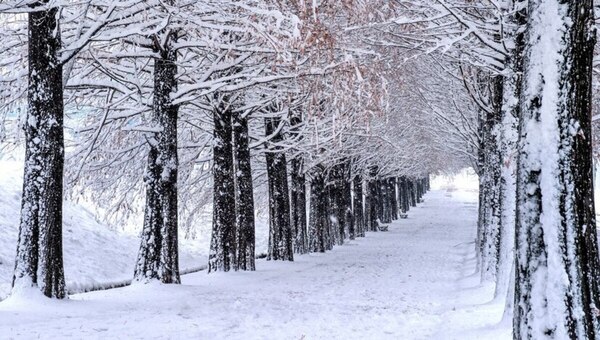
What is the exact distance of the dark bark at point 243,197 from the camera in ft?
53.5

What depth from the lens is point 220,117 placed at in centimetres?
1516

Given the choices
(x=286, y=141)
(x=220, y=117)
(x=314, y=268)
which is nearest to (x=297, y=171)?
(x=286, y=141)

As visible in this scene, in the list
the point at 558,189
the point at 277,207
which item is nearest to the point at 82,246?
the point at 277,207

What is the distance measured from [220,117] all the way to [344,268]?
20.7 feet

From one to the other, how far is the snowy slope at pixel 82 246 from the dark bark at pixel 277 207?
359cm

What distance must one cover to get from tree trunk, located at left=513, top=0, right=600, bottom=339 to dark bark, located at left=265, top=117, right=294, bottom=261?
14439 millimetres

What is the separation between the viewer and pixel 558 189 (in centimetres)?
509

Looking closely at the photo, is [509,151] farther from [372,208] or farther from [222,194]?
[372,208]

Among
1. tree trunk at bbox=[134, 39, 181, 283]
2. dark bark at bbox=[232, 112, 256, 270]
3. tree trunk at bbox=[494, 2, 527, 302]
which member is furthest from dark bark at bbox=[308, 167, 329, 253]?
tree trunk at bbox=[494, 2, 527, 302]

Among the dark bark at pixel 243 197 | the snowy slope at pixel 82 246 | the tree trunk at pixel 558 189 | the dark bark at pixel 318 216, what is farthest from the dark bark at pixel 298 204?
the tree trunk at pixel 558 189

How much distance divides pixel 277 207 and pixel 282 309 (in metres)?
9.54

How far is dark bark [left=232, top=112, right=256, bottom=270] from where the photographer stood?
16312 mm

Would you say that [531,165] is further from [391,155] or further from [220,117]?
[391,155]

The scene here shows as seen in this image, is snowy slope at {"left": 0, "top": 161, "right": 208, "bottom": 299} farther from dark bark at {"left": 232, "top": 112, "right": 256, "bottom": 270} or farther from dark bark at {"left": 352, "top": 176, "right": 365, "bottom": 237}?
dark bark at {"left": 352, "top": 176, "right": 365, "bottom": 237}
